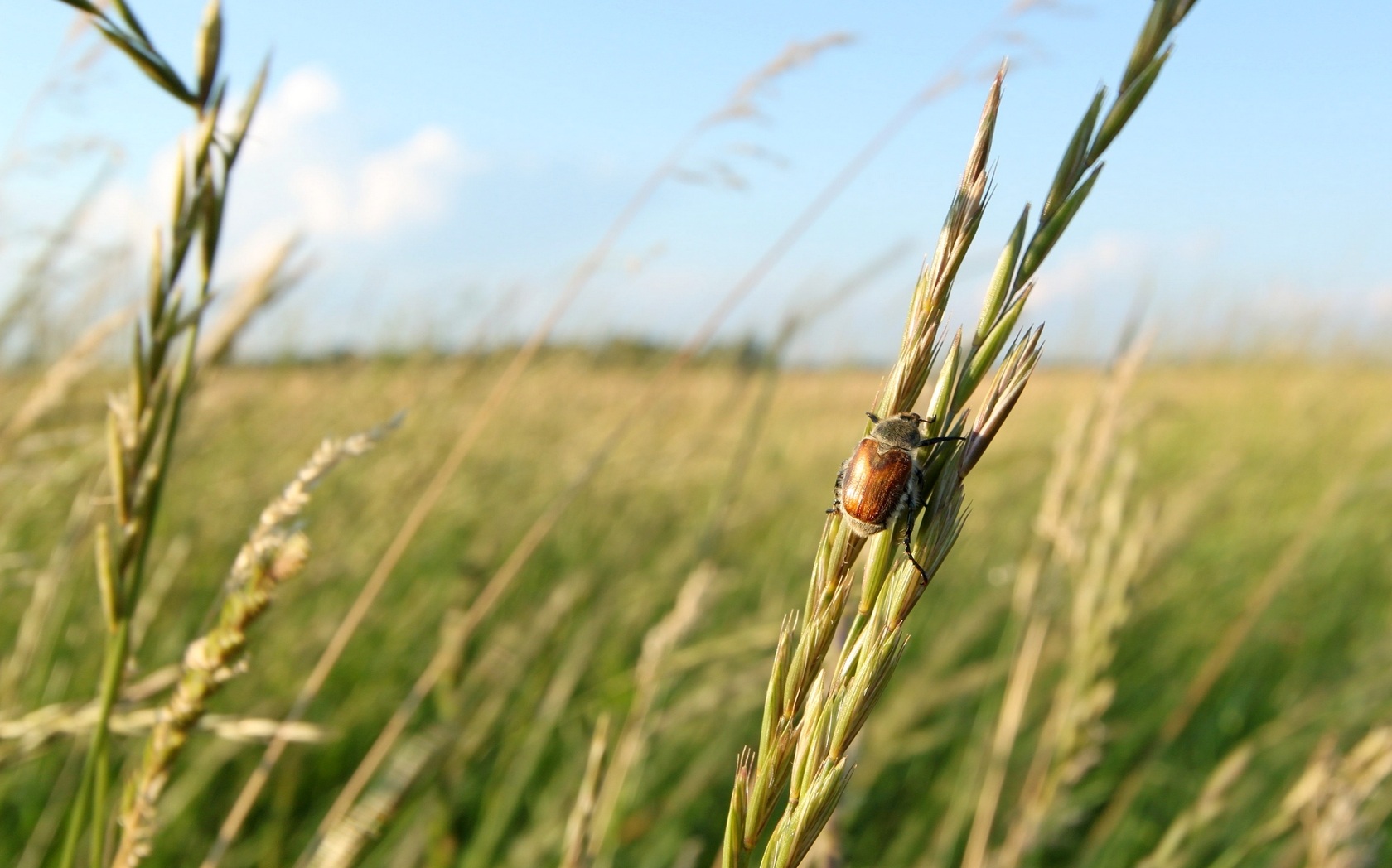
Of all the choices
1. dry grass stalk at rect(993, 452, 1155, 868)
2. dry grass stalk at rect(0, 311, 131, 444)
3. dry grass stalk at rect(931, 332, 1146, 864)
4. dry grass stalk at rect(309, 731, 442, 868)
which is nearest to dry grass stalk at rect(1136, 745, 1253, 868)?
dry grass stalk at rect(993, 452, 1155, 868)

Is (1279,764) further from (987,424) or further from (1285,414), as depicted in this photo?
(1285,414)

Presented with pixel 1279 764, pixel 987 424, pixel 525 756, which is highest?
pixel 987 424

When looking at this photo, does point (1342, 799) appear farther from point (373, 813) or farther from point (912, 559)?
point (373, 813)

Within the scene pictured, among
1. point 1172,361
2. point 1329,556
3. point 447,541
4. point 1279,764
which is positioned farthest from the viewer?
point 1172,361

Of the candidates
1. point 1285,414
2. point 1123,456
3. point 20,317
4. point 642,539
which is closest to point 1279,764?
point 1123,456

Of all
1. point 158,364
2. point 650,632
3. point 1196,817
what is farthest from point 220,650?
point 650,632

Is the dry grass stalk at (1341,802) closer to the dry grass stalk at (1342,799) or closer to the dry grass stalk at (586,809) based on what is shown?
the dry grass stalk at (1342,799)
